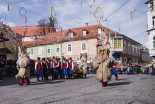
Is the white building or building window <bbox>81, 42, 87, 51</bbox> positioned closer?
the white building

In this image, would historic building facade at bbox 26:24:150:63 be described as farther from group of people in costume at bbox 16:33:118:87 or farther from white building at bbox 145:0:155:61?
group of people in costume at bbox 16:33:118:87

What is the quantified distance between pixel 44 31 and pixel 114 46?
73.4 feet

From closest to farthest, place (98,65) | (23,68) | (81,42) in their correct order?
1. (98,65)
2. (23,68)
3. (81,42)

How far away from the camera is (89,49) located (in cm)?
3716

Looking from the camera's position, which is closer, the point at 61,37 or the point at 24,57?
the point at 24,57

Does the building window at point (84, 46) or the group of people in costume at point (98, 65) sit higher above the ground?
the building window at point (84, 46)

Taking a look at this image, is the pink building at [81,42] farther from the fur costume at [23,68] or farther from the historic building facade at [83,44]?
the fur costume at [23,68]

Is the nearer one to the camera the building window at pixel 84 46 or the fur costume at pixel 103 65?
the fur costume at pixel 103 65

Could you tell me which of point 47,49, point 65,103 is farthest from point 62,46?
point 65,103

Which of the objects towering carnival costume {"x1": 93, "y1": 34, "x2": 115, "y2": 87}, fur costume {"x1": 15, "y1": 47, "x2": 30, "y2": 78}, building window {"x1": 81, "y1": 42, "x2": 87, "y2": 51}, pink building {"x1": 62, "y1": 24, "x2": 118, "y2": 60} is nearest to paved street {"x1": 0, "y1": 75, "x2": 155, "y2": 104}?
towering carnival costume {"x1": 93, "y1": 34, "x2": 115, "y2": 87}

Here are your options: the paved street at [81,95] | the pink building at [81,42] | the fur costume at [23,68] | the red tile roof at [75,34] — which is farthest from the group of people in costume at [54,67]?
the pink building at [81,42]

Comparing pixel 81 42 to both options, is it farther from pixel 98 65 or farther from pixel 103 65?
pixel 103 65

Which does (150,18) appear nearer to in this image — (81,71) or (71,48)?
(71,48)

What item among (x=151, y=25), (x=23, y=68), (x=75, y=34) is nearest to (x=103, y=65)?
(x=23, y=68)
